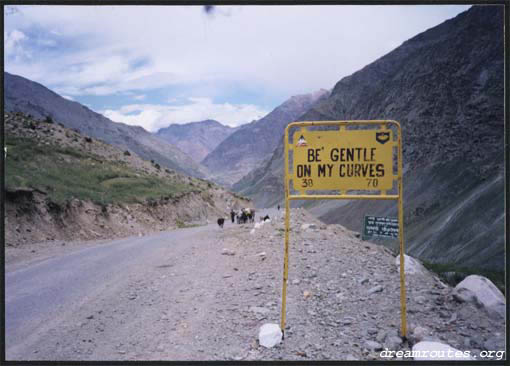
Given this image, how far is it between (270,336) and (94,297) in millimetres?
3945

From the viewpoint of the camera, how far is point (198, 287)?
7.23 meters

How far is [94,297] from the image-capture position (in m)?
7.03

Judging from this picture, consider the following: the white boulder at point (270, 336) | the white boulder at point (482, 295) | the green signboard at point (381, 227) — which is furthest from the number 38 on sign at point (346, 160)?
the white boulder at point (482, 295)

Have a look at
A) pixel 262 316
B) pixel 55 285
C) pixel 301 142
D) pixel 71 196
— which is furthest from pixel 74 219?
pixel 301 142

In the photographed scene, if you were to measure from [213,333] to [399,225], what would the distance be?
2.88 m

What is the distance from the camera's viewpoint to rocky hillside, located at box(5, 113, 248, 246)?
18.1 m

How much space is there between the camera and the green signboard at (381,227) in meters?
5.12

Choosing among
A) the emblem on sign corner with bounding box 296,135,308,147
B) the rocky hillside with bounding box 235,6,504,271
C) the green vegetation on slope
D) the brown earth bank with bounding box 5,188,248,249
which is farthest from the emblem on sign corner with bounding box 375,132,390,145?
the rocky hillside with bounding box 235,6,504,271

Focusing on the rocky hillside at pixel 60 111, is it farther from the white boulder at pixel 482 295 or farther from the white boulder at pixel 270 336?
the white boulder at pixel 482 295

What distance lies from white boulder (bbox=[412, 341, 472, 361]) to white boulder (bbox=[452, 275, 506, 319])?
3.91ft

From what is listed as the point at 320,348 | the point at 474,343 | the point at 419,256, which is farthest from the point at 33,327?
the point at 419,256

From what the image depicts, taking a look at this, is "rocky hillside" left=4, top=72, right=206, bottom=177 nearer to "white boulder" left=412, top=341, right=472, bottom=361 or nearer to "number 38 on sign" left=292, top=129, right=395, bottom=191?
"number 38 on sign" left=292, top=129, right=395, bottom=191

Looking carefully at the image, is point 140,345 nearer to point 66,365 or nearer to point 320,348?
point 66,365

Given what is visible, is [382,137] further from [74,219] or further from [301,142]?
[74,219]
